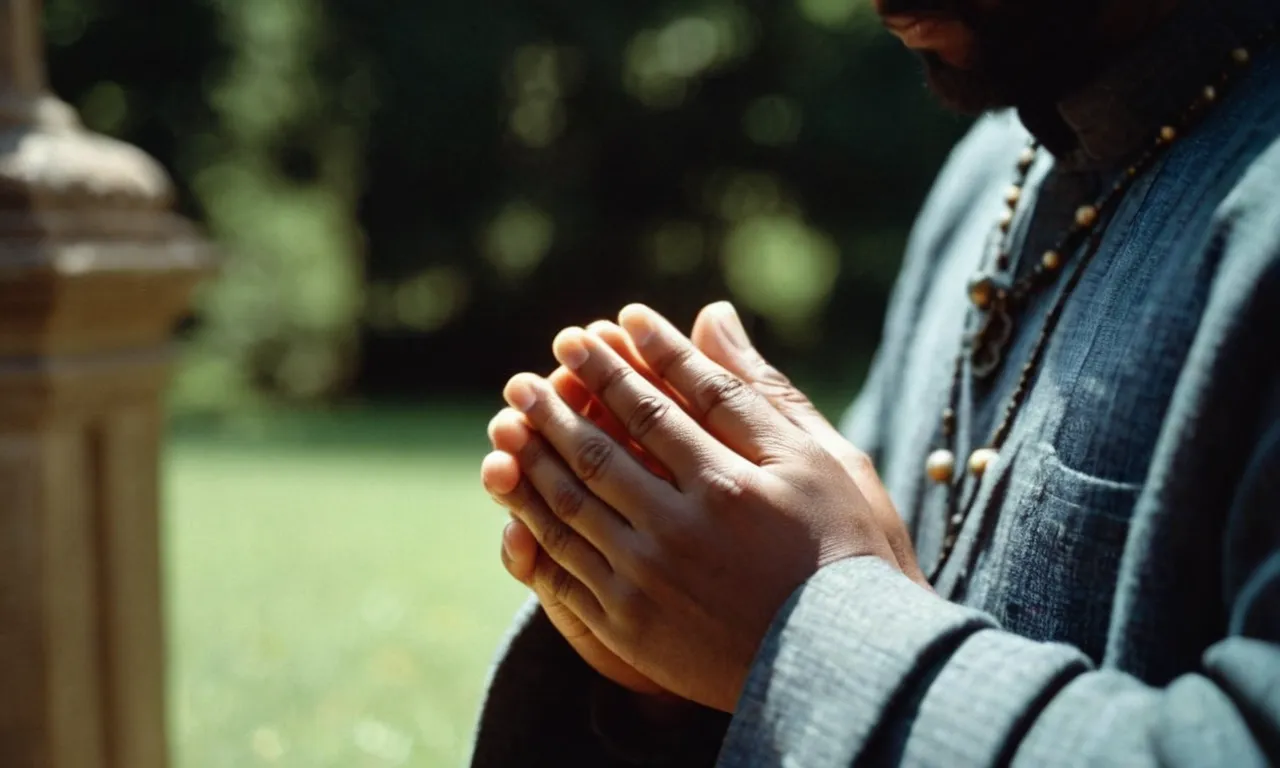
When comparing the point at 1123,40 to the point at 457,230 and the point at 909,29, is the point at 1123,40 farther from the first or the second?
the point at 457,230

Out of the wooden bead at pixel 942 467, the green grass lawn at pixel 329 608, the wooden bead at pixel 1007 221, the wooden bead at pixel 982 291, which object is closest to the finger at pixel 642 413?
the wooden bead at pixel 942 467

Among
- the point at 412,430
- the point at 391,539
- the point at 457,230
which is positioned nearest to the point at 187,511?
the point at 391,539

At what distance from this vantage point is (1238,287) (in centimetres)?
123

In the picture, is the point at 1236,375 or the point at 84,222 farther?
the point at 84,222

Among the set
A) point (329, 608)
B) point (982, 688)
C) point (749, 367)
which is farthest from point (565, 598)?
point (329, 608)

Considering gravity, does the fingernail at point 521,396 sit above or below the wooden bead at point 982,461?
above

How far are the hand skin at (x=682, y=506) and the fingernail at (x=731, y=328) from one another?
0.11m

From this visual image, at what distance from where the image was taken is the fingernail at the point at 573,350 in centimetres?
150

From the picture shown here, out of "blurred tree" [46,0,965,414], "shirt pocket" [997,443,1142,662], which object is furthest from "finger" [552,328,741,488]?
"blurred tree" [46,0,965,414]

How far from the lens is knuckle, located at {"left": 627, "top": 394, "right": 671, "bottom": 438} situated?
1.44 meters

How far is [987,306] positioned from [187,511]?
679 centimetres

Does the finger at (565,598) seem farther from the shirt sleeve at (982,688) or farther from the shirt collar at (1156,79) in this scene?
the shirt collar at (1156,79)

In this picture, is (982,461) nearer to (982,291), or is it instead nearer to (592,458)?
(982,291)

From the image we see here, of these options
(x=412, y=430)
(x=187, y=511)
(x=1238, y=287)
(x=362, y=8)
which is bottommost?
(x=412, y=430)
